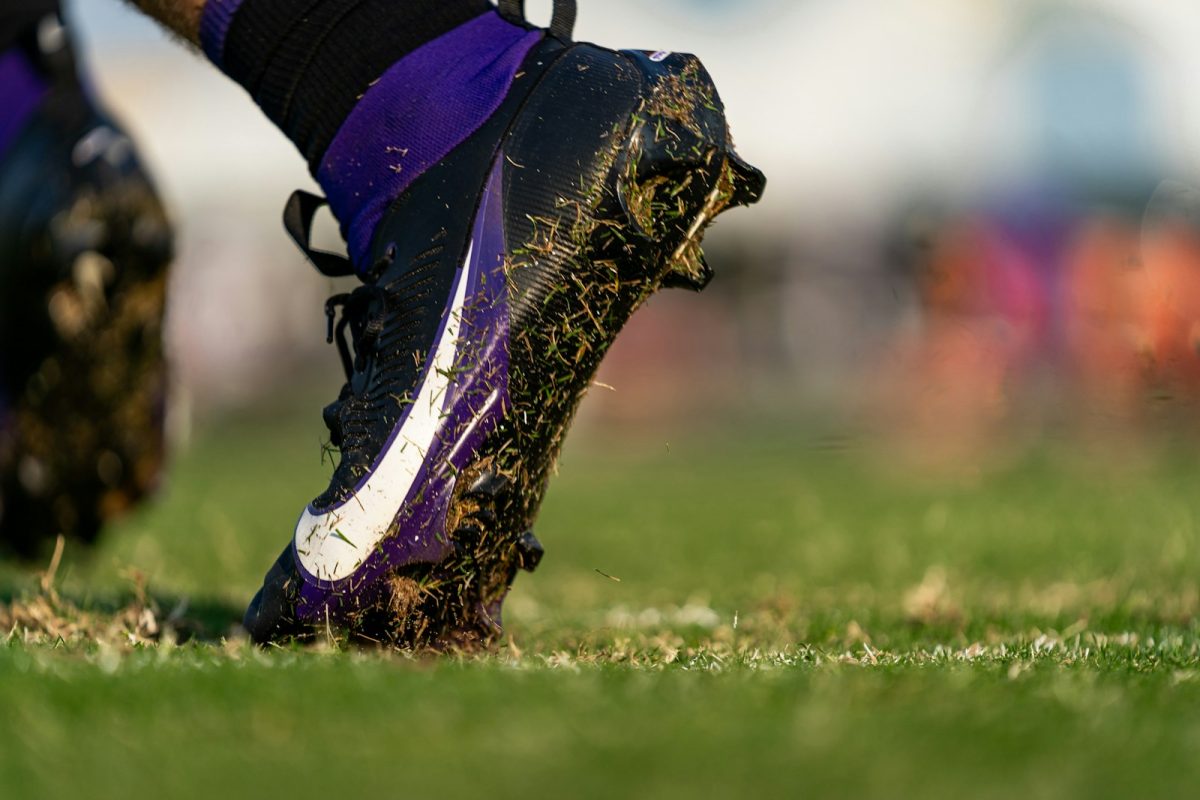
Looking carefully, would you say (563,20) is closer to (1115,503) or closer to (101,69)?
(1115,503)

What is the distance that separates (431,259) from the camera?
2350mm

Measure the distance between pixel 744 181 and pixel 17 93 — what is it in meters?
2.75

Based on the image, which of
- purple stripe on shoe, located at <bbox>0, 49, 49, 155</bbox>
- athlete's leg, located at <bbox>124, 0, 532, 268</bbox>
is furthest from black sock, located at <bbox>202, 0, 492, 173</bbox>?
purple stripe on shoe, located at <bbox>0, 49, 49, 155</bbox>

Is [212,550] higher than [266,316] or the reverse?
higher

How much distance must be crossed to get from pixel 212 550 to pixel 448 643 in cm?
348

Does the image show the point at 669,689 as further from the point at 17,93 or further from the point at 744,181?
the point at 17,93

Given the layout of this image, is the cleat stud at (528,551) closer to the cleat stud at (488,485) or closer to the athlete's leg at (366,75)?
the cleat stud at (488,485)

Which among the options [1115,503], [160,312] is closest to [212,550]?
[160,312]

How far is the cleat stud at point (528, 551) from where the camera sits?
Answer: 240 cm

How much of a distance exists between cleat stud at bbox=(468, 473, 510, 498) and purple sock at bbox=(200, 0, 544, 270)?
46cm

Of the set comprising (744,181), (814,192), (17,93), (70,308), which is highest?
(744,181)

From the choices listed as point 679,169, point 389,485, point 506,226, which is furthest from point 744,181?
point 389,485

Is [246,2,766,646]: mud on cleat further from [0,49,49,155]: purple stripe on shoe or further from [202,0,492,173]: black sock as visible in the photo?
[0,49,49,155]: purple stripe on shoe

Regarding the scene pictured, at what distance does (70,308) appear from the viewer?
4.41 metres
